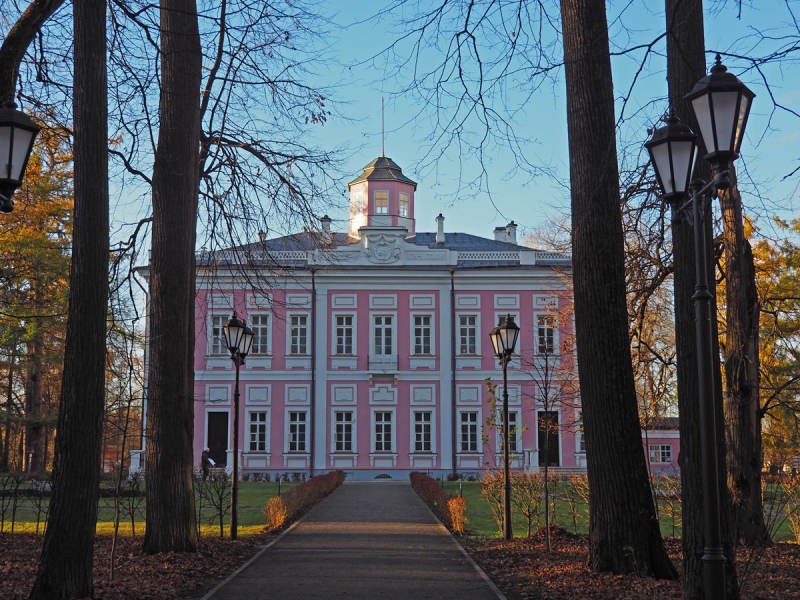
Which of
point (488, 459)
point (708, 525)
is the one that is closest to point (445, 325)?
point (488, 459)

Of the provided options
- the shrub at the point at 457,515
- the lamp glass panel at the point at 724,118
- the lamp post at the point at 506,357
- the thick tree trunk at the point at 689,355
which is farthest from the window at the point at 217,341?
the lamp glass panel at the point at 724,118

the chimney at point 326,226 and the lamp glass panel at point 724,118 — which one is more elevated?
the chimney at point 326,226

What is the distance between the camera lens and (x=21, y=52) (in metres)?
7.12

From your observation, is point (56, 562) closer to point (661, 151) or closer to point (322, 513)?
point (661, 151)

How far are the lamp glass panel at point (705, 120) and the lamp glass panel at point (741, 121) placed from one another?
0.40 feet

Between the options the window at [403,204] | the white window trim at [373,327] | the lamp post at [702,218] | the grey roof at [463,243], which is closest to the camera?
the lamp post at [702,218]

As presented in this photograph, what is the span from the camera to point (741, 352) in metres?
10.0

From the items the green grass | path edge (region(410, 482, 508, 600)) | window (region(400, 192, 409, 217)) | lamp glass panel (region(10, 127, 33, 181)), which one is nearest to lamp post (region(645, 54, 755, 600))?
path edge (region(410, 482, 508, 600))

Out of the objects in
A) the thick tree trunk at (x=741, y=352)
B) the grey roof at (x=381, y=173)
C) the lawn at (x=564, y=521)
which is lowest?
the lawn at (x=564, y=521)

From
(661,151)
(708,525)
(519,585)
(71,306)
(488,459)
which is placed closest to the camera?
(708,525)

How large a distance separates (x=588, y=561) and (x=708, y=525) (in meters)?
3.45

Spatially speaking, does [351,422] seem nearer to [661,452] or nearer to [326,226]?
[661,452]

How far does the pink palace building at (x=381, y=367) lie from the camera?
31062 mm

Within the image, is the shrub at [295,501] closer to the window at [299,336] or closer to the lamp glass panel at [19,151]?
the lamp glass panel at [19,151]
